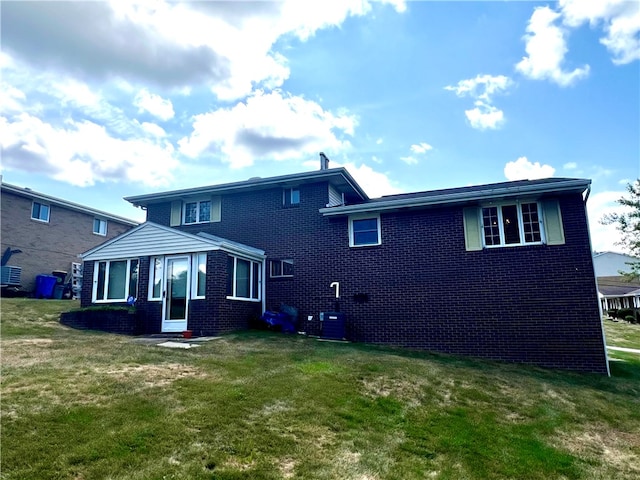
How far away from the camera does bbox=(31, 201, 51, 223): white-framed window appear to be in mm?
21094

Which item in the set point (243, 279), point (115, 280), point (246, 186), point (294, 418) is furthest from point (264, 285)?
point (294, 418)

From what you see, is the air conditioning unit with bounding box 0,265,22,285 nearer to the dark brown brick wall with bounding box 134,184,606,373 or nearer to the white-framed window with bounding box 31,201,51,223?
the white-framed window with bounding box 31,201,51,223

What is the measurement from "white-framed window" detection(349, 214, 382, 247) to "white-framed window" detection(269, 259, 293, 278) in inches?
98.6

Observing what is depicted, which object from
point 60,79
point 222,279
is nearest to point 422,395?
point 222,279

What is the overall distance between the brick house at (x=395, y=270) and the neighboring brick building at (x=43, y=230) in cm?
918

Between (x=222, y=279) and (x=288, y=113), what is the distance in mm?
7732

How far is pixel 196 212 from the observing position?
16797 millimetres

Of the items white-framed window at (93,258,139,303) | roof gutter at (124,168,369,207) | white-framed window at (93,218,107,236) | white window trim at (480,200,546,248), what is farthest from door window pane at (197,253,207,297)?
white-framed window at (93,218,107,236)

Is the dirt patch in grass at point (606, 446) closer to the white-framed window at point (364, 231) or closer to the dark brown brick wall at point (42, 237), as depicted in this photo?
the white-framed window at point (364, 231)

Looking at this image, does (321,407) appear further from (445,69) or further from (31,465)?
(445,69)

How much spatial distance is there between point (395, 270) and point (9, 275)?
18.3m

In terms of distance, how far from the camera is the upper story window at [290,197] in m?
15.1

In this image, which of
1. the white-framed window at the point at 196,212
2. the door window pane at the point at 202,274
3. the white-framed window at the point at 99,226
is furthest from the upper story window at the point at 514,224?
the white-framed window at the point at 99,226

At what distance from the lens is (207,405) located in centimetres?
556
